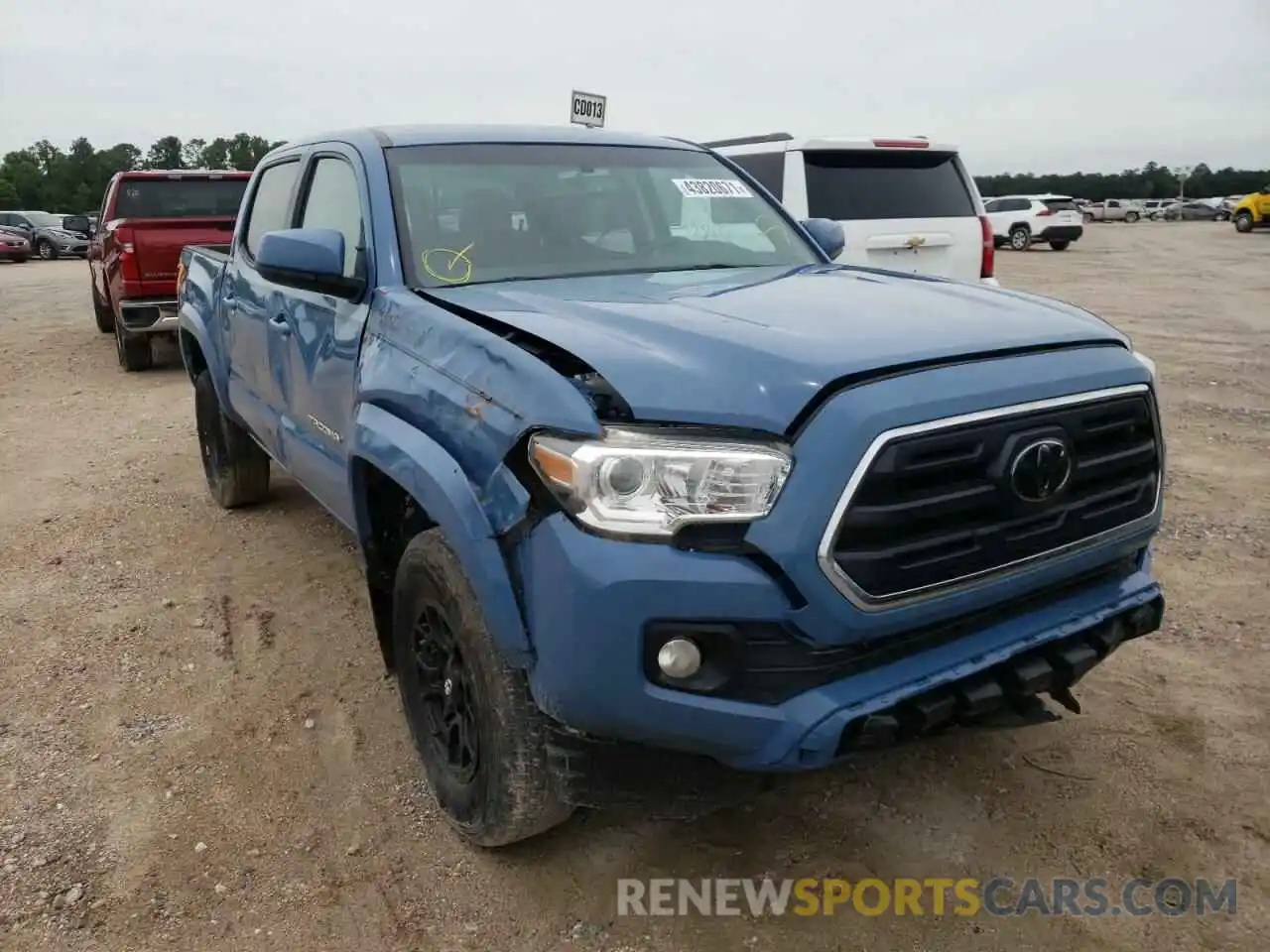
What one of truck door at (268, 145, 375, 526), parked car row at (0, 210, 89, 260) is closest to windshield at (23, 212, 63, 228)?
parked car row at (0, 210, 89, 260)

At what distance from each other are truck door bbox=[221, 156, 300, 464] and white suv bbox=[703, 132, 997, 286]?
3522 mm

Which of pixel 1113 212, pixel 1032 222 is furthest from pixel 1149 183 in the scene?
pixel 1032 222

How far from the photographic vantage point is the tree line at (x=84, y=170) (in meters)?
68.1

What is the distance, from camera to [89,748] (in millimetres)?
3346

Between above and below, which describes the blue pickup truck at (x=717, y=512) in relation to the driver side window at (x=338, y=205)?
below

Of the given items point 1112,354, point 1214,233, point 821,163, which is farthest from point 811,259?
point 1214,233

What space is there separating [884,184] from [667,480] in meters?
6.06

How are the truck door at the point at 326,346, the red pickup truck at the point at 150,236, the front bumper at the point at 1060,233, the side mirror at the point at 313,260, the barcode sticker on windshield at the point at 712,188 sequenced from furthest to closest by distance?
the front bumper at the point at 1060,233 → the red pickup truck at the point at 150,236 → the barcode sticker on windshield at the point at 712,188 → the truck door at the point at 326,346 → the side mirror at the point at 313,260

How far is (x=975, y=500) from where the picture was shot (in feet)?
7.38

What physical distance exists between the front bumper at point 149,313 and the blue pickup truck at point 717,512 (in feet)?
24.2

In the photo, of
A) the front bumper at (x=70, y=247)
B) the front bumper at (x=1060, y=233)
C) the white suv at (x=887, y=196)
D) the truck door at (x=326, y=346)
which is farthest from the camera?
the front bumper at (x=70, y=247)

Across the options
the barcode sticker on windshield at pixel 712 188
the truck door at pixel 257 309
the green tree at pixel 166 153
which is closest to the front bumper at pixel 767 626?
the barcode sticker on windshield at pixel 712 188

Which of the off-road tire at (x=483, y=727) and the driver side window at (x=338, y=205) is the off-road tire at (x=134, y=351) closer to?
the driver side window at (x=338, y=205)

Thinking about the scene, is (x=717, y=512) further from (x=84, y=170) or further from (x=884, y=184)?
(x=84, y=170)
